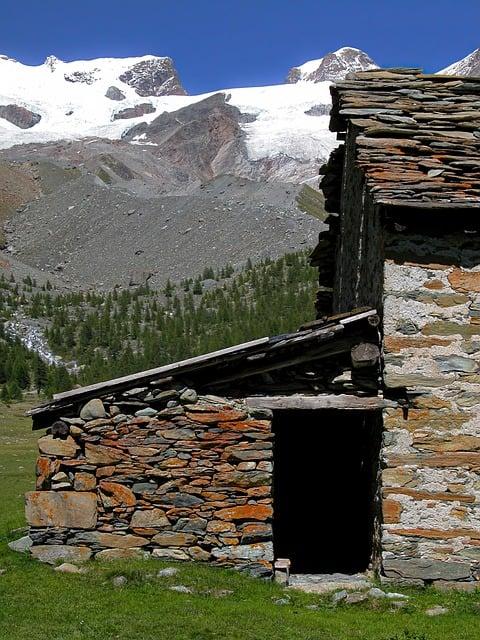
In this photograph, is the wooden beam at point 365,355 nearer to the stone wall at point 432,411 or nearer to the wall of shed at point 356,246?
the stone wall at point 432,411

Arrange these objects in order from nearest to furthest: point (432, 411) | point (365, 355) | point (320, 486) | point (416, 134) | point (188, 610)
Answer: point (188, 610) → point (432, 411) → point (365, 355) → point (416, 134) → point (320, 486)

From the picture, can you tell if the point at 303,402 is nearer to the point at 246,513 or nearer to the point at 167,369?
the point at 246,513

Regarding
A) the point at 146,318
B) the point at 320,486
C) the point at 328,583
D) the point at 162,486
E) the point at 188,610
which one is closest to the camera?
the point at 188,610

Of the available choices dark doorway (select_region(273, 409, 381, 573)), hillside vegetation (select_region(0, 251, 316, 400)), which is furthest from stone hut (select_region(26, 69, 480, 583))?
hillside vegetation (select_region(0, 251, 316, 400))

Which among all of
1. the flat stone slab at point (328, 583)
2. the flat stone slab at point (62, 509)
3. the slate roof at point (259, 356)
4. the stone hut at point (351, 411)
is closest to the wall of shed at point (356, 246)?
the stone hut at point (351, 411)

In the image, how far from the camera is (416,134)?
10.8m

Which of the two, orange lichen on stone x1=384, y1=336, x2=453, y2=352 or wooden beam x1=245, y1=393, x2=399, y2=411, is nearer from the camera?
orange lichen on stone x1=384, y1=336, x2=453, y2=352

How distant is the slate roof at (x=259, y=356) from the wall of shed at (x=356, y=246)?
492 mm

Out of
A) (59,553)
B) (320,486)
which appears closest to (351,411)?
(59,553)

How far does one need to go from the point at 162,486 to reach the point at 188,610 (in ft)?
6.49

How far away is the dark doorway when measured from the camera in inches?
Answer: 510

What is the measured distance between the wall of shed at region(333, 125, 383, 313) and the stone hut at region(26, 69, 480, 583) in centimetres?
11

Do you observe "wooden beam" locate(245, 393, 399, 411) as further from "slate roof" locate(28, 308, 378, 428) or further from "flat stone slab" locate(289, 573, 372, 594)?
"flat stone slab" locate(289, 573, 372, 594)

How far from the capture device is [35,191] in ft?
484
